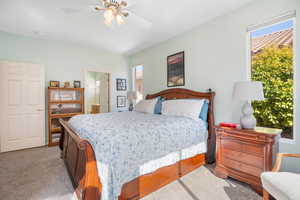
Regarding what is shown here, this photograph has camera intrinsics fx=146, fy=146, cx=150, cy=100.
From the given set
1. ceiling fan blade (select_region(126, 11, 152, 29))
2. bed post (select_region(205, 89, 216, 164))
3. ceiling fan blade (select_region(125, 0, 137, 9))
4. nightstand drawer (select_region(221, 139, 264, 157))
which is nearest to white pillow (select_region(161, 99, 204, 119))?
bed post (select_region(205, 89, 216, 164))

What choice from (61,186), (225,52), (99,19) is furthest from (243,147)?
(99,19)

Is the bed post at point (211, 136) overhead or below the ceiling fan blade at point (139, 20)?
below

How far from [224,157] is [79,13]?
3378mm

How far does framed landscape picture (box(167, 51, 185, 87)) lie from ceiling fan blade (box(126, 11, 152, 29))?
95 centimetres

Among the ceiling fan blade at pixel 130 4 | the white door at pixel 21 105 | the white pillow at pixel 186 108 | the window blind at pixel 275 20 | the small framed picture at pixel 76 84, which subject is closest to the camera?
the window blind at pixel 275 20

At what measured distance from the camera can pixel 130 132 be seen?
1601 millimetres

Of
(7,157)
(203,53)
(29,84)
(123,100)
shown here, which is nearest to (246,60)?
(203,53)

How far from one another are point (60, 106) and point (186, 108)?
11.1 ft

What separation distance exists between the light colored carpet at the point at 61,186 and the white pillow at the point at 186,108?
3.00 feet

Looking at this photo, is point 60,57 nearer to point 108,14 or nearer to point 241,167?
point 108,14

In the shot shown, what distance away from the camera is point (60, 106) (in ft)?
13.1

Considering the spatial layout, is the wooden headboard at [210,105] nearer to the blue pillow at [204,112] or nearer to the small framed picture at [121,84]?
the blue pillow at [204,112]

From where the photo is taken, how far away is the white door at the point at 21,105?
10.6ft

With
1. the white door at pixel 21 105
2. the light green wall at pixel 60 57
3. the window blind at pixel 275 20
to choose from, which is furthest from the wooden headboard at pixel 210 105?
the white door at pixel 21 105
